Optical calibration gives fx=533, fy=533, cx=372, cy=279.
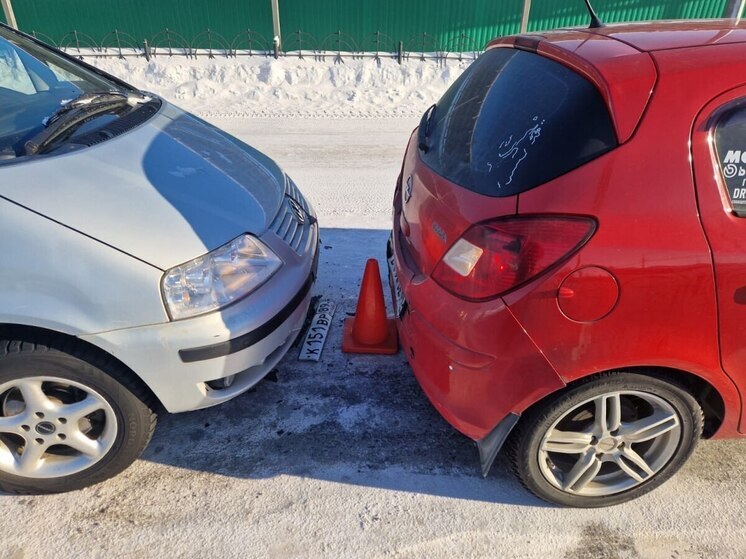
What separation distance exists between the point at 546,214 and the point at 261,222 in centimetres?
133

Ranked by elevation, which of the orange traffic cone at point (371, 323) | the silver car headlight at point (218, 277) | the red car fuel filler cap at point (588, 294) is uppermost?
the red car fuel filler cap at point (588, 294)

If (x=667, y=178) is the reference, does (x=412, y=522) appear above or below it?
below

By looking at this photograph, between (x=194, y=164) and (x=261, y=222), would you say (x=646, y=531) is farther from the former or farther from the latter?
(x=194, y=164)

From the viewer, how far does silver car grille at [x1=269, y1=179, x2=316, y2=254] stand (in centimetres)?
262

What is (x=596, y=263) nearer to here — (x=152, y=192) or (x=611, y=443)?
(x=611, y=443)

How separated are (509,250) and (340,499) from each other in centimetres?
126

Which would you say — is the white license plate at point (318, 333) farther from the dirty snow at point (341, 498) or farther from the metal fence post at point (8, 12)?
the metal fence post at point (8, 12)

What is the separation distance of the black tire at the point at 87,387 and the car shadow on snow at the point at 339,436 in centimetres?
25

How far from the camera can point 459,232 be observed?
74.6 inches

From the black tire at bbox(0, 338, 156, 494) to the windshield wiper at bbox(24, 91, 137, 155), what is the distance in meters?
0.82

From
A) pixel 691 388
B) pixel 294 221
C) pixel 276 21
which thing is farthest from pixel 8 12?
pixel 691 388

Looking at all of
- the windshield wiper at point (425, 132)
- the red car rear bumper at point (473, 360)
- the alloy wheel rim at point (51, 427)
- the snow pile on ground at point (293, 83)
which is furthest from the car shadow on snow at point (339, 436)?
the snow pile on ground at point (293, 83)

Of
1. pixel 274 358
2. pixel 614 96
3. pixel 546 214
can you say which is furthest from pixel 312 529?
pixel 614 96

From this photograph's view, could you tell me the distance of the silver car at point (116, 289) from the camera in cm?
189
